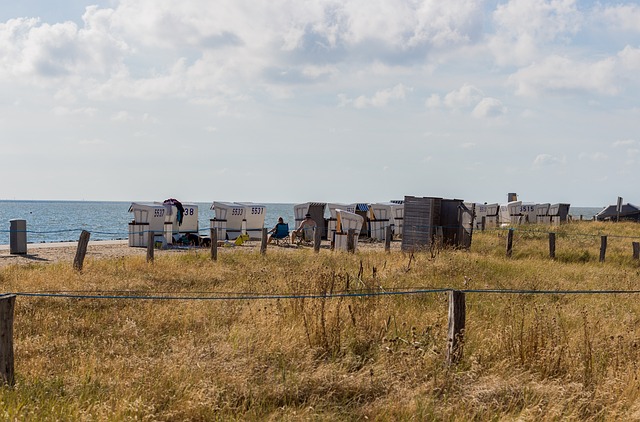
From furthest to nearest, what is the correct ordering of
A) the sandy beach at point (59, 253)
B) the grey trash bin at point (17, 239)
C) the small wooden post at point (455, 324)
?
the grey trash bin at point (17, 239) → the sandy beach at point (59, 253) → the small wooden post at point (455, 324)

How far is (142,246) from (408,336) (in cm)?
2163

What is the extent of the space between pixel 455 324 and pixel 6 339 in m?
4.53

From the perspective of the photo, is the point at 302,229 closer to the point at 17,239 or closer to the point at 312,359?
the point at 17,239

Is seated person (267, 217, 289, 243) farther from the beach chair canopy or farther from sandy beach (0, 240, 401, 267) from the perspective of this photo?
sandy beach (0, 240, 401, 267)

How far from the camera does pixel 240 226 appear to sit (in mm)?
31516

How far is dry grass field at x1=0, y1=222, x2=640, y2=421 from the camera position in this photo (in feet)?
18.2

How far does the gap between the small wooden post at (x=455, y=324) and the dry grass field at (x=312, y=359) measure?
0.46 ft

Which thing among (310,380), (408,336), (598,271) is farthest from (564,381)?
(598,271)

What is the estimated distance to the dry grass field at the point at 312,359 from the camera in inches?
219

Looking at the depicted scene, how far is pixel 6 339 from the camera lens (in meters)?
5.71

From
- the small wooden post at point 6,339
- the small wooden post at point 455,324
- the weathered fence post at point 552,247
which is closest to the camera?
the small wooden post at point 6,339

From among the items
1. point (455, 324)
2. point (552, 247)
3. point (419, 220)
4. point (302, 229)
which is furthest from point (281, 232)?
point (455, 324)

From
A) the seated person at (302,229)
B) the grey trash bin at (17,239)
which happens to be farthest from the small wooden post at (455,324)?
the seated person at (302,229)

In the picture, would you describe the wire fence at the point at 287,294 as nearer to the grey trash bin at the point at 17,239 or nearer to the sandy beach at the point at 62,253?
the sandy beach at the point at 62,253
